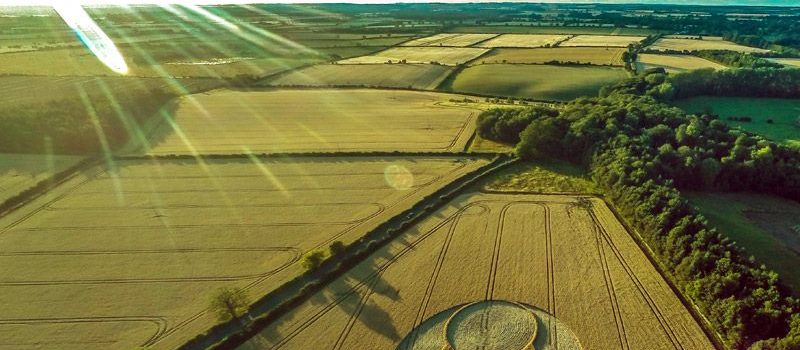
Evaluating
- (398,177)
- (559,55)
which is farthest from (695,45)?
(398,177)

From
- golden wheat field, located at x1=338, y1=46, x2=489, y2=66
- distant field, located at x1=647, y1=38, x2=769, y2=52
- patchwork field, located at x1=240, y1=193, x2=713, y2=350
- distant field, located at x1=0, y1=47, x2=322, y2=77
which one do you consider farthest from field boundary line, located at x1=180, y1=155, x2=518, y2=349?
distant field, located at x1=647, y1=38, x2=769, y2=52

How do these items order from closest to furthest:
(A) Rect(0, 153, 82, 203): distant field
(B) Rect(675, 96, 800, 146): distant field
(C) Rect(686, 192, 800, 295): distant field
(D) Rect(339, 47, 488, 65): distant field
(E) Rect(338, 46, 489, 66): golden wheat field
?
(C) Rect(686, 192, 800, 295): distant field → (A) Rect(0, 153, 82, 203): distant field → (B) Rect(675, 96, 800, 146): distant field → (E) Rect(338, 46, 489, 66): golden wheat field → (D) Rect(339, 47, 488, 65): distant field

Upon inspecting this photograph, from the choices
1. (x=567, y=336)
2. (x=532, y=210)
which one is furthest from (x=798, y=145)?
(x=567, y=336)

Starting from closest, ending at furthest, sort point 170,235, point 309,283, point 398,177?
point 309,283 → point 170,235 → point 398,177

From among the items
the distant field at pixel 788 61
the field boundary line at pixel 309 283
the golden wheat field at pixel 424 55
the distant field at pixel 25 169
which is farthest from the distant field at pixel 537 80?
the distant field at pixel 25 169

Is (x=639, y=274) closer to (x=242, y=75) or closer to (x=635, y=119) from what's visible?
(x=635, y=119)

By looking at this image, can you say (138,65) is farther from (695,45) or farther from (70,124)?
(695,45)

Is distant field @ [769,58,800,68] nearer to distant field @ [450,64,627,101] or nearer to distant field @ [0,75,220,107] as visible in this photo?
distant field @ [450,64,627,101]
